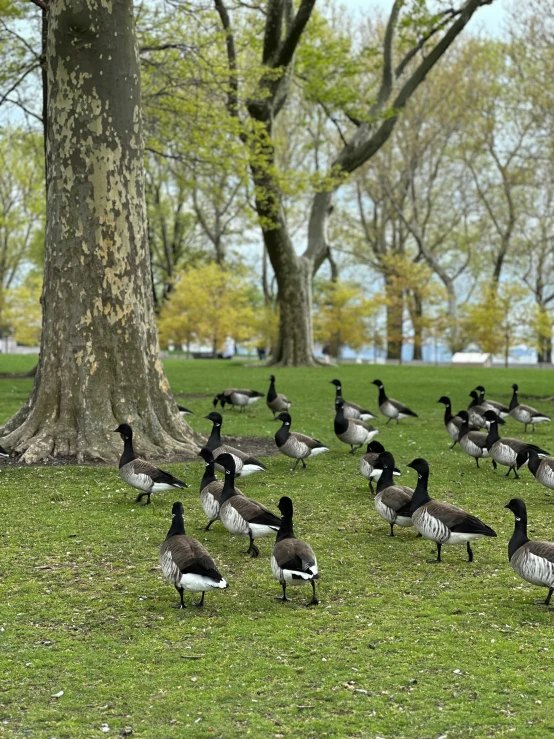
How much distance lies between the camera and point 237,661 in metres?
6.22

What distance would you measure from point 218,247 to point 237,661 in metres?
63.7

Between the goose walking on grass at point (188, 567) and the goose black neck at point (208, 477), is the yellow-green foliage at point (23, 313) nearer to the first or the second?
the goose black neck at point (208, 477)

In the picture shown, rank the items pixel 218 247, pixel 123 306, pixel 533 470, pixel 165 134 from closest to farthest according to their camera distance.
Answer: pixel 533 470, pixel 123 306, pixel 165 134, pixel 218 247

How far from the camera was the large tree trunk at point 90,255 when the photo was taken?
44.7ft

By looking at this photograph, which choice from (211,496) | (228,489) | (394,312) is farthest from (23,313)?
(228,489)

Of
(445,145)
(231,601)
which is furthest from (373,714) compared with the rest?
(445,145)

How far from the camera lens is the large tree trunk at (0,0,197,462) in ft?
44.7

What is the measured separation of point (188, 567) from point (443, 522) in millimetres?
2801

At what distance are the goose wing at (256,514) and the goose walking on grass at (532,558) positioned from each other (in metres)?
2.29

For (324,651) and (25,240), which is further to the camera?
(25,240)

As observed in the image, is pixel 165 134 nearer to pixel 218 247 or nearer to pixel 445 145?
pixel 445 145

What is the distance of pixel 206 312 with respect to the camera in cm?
6084

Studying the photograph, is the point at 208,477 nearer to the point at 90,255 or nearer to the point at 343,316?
the point at 90,255

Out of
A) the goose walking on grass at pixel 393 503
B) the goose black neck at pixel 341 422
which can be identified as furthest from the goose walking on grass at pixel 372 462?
the goose black neck at pixel 341 422
